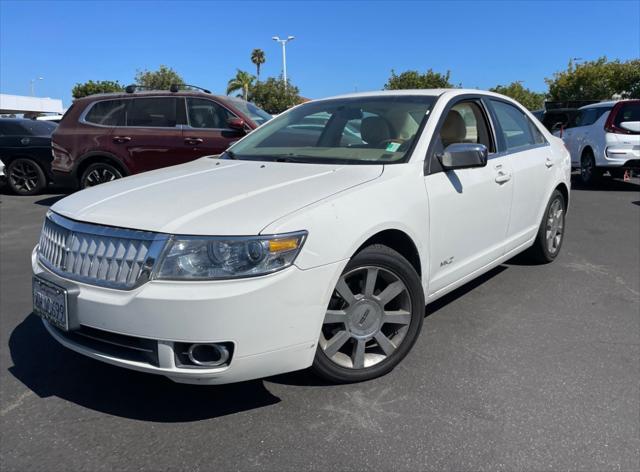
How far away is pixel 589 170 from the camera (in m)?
10.7

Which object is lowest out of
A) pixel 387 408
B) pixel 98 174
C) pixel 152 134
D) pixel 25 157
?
pixel 387 408

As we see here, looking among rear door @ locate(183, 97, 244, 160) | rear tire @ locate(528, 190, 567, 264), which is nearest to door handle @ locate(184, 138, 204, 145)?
rear door @ locate(183, 97, 244, 160)

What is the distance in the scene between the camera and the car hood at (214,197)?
7.75 ft

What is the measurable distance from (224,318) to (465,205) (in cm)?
185

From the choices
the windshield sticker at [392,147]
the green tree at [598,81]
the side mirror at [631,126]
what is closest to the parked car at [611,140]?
the side mirror at [631,126]

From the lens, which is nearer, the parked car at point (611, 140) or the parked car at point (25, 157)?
the parked car at point (611, 140)

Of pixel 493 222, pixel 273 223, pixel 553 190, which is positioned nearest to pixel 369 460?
pixel 273 223

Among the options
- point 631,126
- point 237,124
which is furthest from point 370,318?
point 631,126

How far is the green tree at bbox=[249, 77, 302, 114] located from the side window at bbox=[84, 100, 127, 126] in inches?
1514

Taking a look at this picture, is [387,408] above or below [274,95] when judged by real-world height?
below

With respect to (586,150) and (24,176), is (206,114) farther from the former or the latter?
(586,150)

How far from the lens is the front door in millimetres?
3227

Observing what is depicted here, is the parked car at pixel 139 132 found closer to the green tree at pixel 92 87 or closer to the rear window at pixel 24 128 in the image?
the rear window at pixel 24 128

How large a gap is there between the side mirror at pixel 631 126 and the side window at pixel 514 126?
625cm
